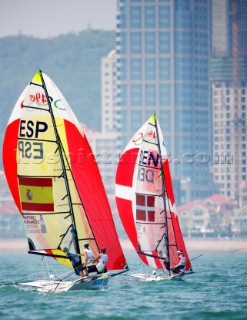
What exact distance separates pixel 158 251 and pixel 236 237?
409 feet

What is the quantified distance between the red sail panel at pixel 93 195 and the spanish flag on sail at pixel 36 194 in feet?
5.12

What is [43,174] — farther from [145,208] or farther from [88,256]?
[145,208]

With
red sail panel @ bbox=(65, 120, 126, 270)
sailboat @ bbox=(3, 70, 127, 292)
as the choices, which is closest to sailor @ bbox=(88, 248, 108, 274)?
sailboat @ bbox=(3, 70, 127, 292)

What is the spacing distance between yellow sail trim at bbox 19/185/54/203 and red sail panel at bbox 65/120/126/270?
1581 millimetres

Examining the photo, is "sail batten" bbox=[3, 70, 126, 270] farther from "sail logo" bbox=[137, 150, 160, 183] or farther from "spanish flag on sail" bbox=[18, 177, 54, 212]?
"sail logo" bbox=[137, 150, 160, 183]

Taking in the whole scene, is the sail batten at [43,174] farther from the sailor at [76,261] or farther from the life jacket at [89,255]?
the life jacket at [89,255]

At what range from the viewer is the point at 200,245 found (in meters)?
161

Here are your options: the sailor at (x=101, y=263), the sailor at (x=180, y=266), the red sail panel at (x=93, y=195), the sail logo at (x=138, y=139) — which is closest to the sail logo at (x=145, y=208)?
the sailor at (x=180, y=266)

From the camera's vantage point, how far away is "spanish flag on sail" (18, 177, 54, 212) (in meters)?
39.1

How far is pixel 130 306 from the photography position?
37.1 meters

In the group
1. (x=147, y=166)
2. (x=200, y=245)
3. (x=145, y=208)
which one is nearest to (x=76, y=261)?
(x=145, y=208)

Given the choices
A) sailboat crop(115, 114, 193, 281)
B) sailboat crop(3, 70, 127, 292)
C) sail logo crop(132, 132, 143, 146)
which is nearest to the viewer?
sailboat crop(3, 70, 127, 292)

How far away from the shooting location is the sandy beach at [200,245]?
511 ft

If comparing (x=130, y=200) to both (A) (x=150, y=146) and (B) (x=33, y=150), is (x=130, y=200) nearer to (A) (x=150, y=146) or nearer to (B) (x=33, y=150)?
(A) (x=150, y=146)
